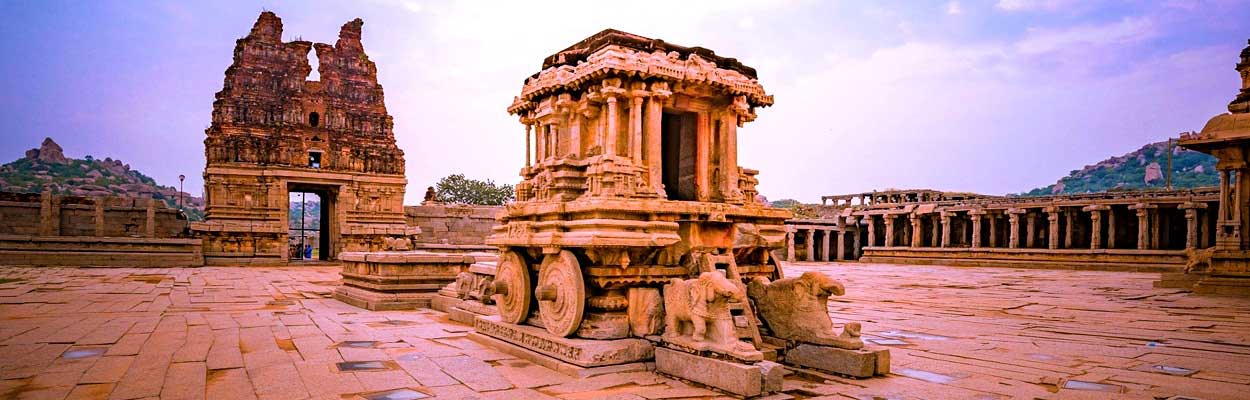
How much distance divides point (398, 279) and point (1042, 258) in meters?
25.6

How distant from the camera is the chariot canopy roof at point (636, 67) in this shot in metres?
6.53

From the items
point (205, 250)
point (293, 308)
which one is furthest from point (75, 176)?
point (293, 308)

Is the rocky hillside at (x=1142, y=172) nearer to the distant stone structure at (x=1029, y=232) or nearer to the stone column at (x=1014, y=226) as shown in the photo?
the distant stone structure at (x=1029, y=232)

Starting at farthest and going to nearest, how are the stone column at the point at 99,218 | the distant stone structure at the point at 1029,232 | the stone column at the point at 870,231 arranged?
the stone column at the point at 870,231, the distant stone structure at the point at 1029,232, the stone column at the point at 99,218

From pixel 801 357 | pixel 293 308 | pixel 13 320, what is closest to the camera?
pixel 801 357

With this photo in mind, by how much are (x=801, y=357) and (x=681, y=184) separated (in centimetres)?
240

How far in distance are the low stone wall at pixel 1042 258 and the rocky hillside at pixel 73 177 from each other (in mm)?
47193

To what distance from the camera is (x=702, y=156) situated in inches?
291

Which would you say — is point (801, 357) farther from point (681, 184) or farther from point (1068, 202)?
point (1068, 202)

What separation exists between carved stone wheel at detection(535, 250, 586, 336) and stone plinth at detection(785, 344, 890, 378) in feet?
6.42

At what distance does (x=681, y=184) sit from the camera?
7.60 m

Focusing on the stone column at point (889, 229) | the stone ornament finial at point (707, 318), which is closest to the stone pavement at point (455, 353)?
the stone ornament finial at point (707, 318)

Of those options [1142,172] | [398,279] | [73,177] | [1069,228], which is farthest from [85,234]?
[1142,172]

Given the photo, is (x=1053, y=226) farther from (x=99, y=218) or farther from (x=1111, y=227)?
(x=99, y=218)
